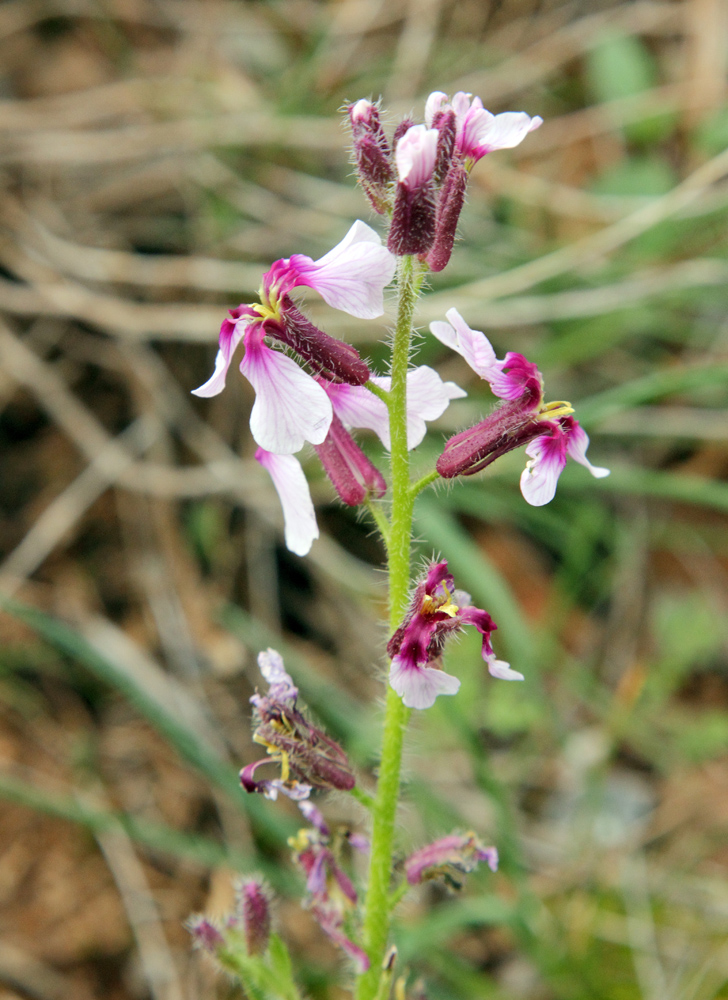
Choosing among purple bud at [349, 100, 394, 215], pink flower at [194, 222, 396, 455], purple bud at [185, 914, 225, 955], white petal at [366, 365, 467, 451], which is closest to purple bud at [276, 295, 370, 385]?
pink flower at [194, 222, 396, 455]

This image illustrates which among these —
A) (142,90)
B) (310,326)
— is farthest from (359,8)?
(310,326)

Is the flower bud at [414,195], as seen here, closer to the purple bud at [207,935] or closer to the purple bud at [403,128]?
the purple bud at [403,128]

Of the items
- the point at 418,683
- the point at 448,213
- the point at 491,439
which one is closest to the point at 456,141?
the point at 448,213

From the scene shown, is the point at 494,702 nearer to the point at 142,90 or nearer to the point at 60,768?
the point at 60,768

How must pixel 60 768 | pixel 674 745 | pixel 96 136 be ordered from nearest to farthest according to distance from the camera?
pixel 60 768, pixel 674 745, pixel 96 136

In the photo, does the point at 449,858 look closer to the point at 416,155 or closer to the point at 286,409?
the point at 286,409

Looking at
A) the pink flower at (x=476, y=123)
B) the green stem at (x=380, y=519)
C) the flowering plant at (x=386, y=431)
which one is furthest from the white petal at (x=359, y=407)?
the pink flower at (x=476, y=123)
